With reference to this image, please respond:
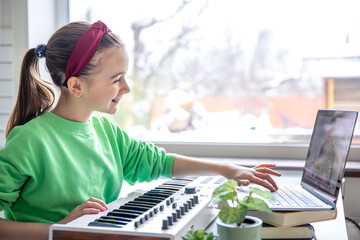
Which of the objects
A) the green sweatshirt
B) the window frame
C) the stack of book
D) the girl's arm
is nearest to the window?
the window frame

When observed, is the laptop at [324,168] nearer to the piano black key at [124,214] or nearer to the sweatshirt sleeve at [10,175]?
the piano black key at [124,214]

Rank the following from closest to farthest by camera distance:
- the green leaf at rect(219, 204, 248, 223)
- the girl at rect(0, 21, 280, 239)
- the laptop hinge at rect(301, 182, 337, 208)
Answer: the green leaf at rect(219, 204, 248, 223)
the laptop hinge at rect(301, 182, 337, 208)
the girl at rect(0, 21, 280, 239)

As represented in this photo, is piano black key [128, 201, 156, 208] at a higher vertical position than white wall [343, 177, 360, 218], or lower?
higher

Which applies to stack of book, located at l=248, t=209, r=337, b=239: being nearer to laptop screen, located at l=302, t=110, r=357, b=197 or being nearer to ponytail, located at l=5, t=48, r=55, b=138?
laptop screen, located at l=302, t=110, r=357, b=197

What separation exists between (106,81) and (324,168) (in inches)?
25.3

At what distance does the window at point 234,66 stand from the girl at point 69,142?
69 cm

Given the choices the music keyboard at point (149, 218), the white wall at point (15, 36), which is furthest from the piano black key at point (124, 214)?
the white wall at point (15, 36)

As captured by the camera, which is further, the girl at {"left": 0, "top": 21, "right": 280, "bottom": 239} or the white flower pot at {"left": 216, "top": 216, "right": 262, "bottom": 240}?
the girl at {"left": 0, "top": 21, "right": 280, "bottom": 239}

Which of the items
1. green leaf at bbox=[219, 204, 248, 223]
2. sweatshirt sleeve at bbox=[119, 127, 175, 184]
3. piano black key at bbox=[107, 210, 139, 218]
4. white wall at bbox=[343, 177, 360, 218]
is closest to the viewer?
green leaf at bbox=[219, 204, 248, 223]

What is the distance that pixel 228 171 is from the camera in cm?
133

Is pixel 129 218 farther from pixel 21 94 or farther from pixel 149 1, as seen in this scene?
pixel 149 1

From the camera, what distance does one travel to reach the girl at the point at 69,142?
112 centimetres

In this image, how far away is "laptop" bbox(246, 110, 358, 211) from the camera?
3.34 ft

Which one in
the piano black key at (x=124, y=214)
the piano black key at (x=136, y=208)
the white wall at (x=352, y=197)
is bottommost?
the white wall at (x=352, y=197)
